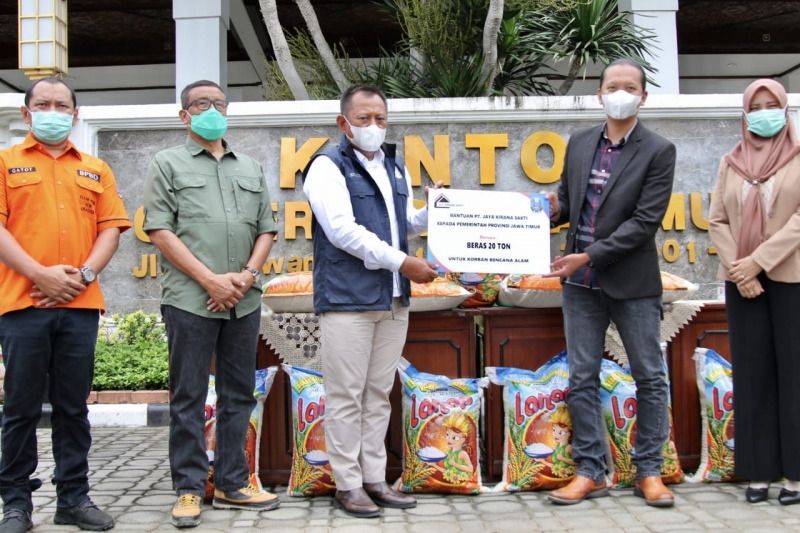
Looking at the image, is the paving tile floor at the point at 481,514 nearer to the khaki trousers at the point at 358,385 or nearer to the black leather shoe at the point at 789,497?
the black leather shoe at the point at 789,497

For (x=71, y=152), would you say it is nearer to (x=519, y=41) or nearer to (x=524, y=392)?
(x=524, y=392)

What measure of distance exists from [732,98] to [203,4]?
655 cm

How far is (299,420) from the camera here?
3697 mm

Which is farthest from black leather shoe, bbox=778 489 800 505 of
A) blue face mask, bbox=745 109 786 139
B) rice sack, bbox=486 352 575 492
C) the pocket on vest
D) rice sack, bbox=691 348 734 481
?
the pocket on vest

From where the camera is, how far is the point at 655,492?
3.44 metres

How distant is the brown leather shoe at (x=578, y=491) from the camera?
3479mm

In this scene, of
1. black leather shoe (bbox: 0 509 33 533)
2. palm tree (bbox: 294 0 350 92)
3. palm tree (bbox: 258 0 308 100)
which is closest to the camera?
black leather shoe (bbox: 0 509 33 533)

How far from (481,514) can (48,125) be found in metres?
2.48

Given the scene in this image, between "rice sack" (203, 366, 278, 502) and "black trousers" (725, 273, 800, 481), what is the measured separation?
2.24m

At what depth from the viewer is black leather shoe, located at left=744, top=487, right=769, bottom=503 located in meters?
3.48

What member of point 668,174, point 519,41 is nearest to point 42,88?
point 668,174

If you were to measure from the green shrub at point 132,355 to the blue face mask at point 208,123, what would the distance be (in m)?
2.74

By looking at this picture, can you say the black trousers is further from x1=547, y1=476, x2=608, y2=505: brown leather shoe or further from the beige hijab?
x1=547, y1=476, x2=608, y2=505: brown leather shoe

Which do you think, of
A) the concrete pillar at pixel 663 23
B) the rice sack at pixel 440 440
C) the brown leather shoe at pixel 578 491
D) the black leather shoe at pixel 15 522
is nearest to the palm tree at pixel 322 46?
the concrete pillar at pixel 663 23
